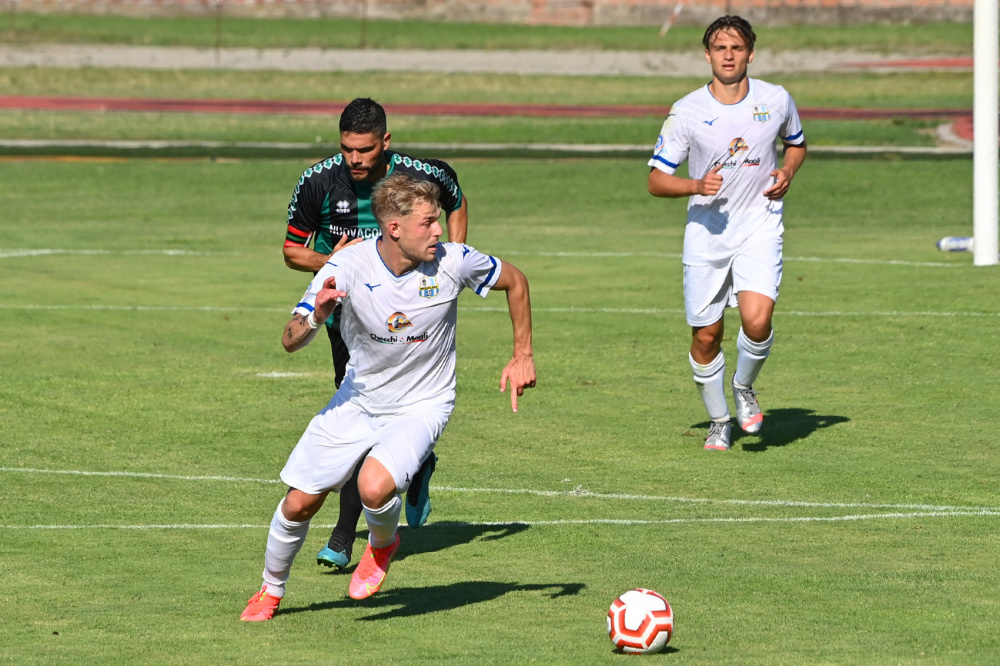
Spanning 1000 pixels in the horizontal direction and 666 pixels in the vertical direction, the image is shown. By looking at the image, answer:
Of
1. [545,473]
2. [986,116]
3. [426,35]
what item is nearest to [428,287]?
[545,473]

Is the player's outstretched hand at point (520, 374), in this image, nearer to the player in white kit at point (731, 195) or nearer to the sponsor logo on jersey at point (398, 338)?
the sponsor logo on jersey at point (398, 338)

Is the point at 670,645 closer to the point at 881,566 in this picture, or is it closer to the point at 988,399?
the point at 881,566

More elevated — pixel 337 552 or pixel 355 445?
pixel 355 445

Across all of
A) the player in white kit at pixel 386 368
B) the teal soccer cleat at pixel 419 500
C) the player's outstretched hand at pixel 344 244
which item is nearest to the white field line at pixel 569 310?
the teal soccer cleat at pixel 419 500

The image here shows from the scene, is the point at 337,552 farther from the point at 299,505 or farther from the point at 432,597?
the point at 299,505

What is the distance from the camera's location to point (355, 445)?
7684 millimetres

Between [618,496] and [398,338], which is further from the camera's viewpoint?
[618,496]

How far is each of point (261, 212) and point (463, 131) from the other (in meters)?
11.8

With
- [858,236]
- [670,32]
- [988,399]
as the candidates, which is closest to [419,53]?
[670,32]

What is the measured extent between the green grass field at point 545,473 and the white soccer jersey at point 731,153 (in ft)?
4.59

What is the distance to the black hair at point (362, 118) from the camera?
879cm

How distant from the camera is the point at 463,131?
37.8m

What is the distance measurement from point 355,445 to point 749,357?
14.6ft

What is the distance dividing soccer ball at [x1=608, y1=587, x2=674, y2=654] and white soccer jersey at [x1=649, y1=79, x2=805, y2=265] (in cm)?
469
